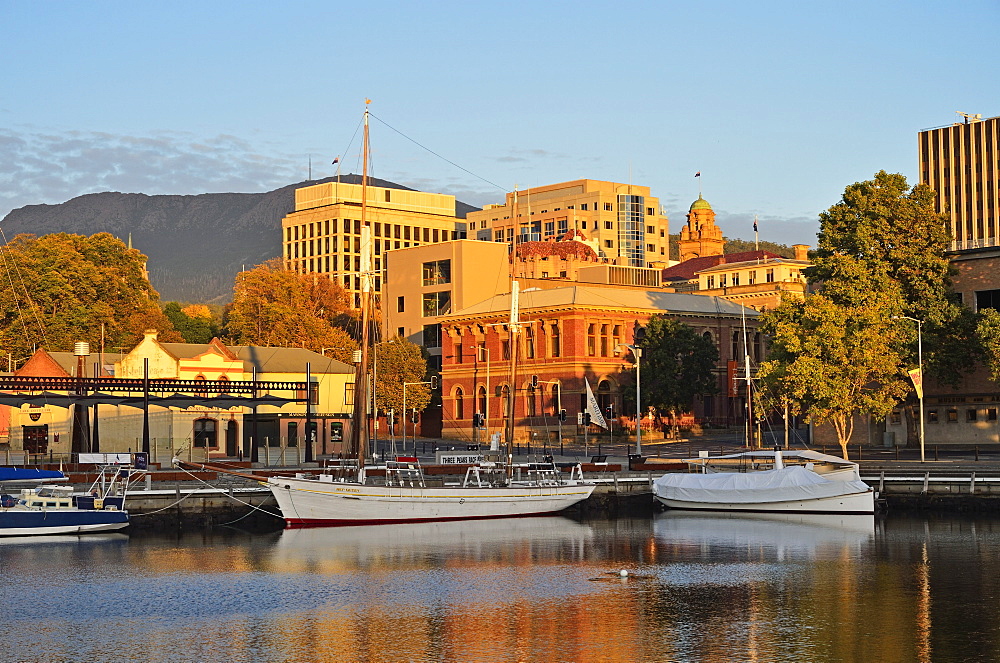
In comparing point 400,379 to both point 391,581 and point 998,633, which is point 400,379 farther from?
point 998,633

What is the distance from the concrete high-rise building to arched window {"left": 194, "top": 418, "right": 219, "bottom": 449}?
117 metres

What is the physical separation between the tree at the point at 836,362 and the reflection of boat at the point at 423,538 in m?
22.2

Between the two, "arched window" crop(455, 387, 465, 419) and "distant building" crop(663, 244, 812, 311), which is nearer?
"arched window" crop(455, 387, 465, 419)

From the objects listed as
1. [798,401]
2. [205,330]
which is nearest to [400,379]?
[205,330]

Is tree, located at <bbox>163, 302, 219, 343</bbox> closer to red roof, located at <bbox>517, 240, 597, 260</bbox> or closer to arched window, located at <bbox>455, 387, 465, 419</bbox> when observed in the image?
red roof, located at <bbox>517, 240, 597, 260</bbox>

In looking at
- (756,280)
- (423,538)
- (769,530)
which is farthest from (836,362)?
(756,280)

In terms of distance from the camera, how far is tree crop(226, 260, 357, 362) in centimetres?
14038

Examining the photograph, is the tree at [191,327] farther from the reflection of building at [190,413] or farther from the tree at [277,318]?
the reflection of building at [190,413]

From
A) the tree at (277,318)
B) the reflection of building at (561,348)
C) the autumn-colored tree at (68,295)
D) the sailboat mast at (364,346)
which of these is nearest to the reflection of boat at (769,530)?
the sailboat mast at (364,346)

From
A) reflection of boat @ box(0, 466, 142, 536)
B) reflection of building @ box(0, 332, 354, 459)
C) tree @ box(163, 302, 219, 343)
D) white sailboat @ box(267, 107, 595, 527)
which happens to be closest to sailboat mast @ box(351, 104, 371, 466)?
white sailboat @ box(267, 107, 595, 527)

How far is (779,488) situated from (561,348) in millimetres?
57445

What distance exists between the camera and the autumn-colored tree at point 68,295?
114812mm

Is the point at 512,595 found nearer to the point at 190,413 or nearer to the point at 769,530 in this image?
the point at 769,530

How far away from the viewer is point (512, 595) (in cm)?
4034
